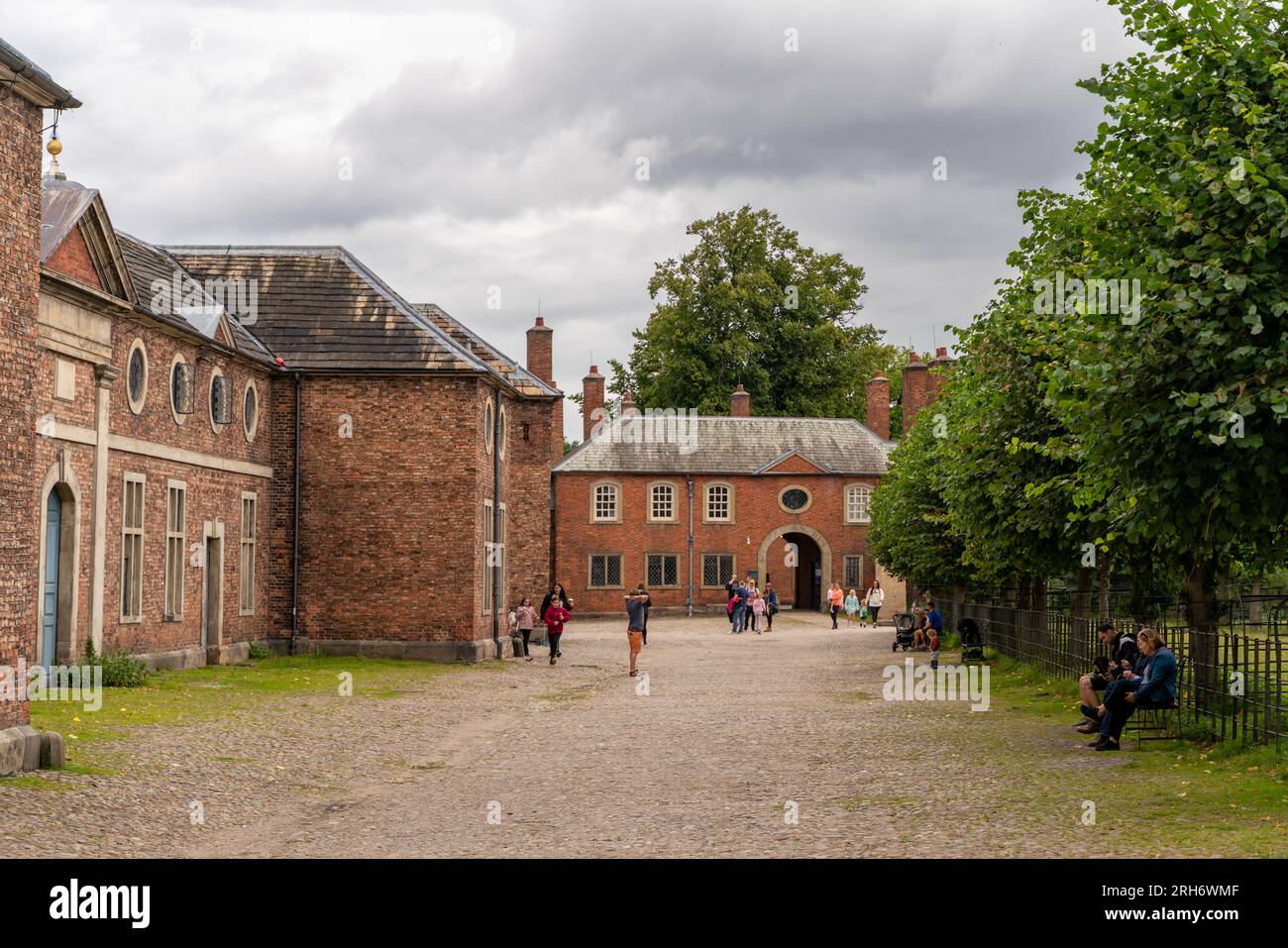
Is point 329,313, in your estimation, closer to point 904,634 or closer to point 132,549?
point 132,549

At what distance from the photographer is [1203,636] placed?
50.3 feet

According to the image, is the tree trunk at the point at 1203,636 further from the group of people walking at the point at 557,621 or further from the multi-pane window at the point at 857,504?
the multi-pane window at the point at 857,504

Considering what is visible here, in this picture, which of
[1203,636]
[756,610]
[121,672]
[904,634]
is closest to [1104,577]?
[1203,636]

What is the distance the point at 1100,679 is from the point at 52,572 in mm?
14341

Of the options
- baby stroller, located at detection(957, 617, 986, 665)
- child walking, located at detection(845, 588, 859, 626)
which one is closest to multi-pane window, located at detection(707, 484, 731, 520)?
child walking, located at detection(845, 588, 859, 626)

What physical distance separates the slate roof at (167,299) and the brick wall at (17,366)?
9.78 meters

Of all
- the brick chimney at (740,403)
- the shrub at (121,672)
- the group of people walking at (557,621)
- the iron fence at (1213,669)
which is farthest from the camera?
the brick chimney at (740,403)

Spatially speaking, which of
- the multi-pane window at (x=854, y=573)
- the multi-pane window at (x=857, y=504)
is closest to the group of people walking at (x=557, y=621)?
the multi-pane window at (x=854, y=573)

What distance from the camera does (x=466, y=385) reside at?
1155 inches

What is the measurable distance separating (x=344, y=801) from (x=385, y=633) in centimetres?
1700

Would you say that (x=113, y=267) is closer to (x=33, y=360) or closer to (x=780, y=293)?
(x=33, y=360)

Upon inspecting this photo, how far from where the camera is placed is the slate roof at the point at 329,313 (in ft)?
96.3

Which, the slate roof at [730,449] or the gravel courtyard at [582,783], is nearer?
the gravel courtyard at [582,783]

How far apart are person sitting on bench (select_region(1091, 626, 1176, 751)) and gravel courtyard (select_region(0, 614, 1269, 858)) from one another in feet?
1.26
